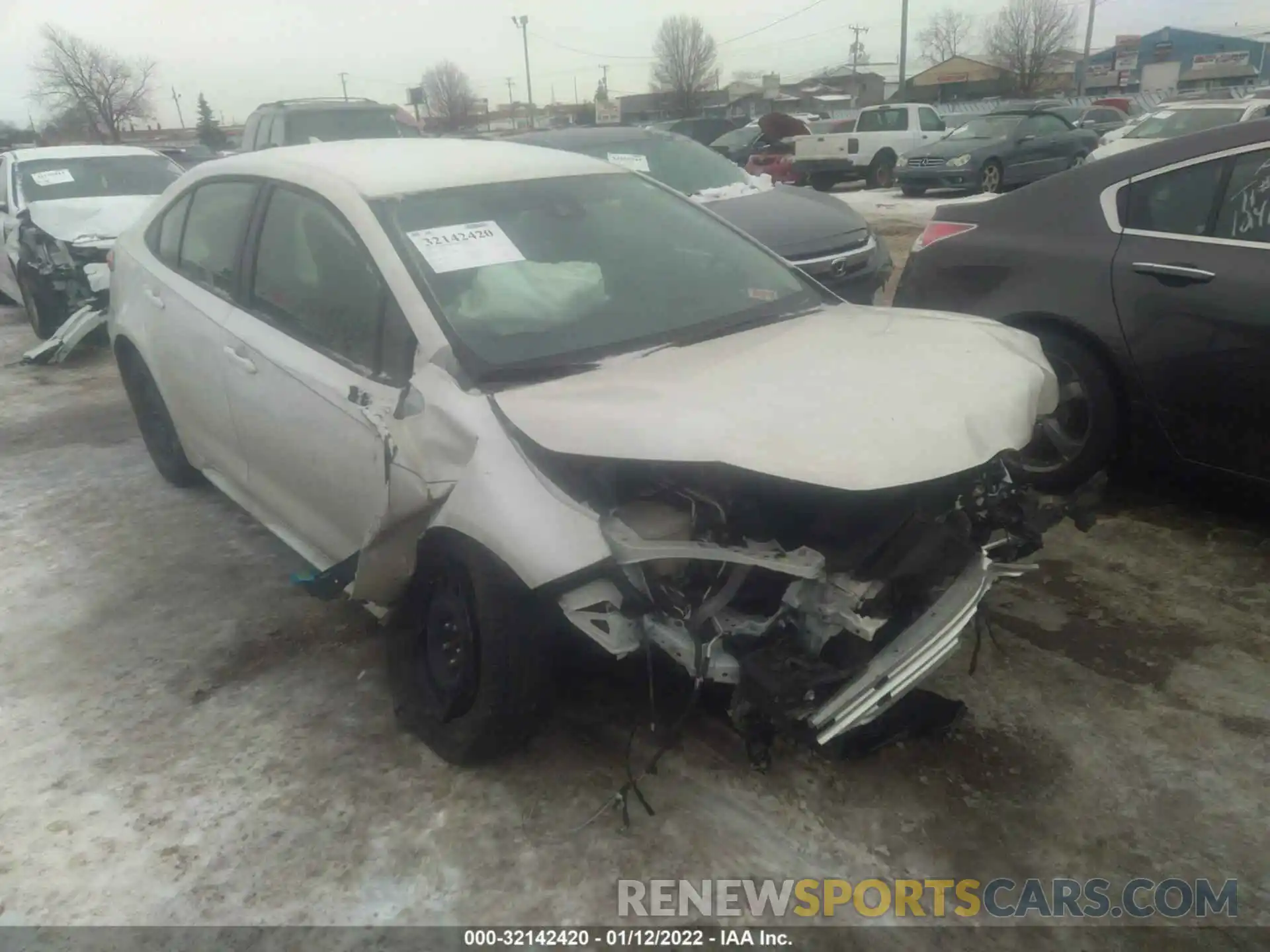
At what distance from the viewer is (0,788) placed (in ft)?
9.02

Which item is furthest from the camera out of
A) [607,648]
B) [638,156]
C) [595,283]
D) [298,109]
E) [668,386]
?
[298,109]

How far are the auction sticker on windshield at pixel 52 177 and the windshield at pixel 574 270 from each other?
25.3 feet

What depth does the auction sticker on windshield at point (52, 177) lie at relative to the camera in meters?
8.87

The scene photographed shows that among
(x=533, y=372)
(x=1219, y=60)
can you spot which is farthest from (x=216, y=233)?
(x=1219, y=60)

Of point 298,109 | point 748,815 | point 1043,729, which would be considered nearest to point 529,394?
point 748,815

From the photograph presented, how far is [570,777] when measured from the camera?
268 cm

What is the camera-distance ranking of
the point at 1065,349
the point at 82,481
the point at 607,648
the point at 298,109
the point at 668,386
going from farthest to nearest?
the point at 298,109 → the point at 82,481 → the point at 1065,349 → the point at 668,386 → the point at 607,648

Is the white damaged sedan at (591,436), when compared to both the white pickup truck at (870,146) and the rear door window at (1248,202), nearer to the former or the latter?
the rear door window at (1248,202)

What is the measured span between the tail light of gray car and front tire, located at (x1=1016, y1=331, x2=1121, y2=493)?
2.37 feet

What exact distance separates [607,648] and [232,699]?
1551 millimetres

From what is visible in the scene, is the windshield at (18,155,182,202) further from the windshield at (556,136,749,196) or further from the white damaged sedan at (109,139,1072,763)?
the white damaged sedan at (109,139,1072,763)

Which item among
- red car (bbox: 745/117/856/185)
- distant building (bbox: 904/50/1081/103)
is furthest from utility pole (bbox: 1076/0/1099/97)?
red car (bbox: 745/117/856/185)

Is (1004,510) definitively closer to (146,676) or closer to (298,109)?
(146,676)

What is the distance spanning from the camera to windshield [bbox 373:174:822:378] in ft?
9.05
